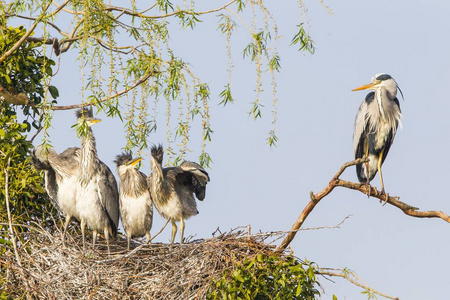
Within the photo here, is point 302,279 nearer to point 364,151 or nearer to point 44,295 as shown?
point 44,295

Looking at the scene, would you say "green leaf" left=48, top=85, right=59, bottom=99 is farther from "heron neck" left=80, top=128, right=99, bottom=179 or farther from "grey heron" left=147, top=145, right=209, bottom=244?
"grey heron" left=147, top=145, right=209, bottom=244

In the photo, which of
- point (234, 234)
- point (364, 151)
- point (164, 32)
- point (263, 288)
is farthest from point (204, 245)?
point (364, 151)

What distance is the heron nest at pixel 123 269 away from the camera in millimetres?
6367

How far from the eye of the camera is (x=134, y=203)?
7.65 m

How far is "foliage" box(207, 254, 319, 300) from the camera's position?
6.02 metres

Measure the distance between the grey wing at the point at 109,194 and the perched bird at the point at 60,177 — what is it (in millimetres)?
228

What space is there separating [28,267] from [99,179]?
1261 millimetres

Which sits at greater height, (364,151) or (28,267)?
(364,151)

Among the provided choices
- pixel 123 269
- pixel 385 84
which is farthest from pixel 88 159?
pixel 385 84

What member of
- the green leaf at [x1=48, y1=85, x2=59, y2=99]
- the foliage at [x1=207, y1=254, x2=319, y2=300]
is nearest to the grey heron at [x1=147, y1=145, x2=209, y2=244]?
the green leaf at [x1=48, y1=85, x2=59, y2=99]

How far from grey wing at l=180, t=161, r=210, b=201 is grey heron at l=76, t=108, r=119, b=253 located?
2.38ft

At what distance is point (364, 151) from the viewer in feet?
27.5

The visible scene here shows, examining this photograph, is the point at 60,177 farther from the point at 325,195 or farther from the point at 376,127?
the point at 376,127

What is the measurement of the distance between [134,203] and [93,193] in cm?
36
